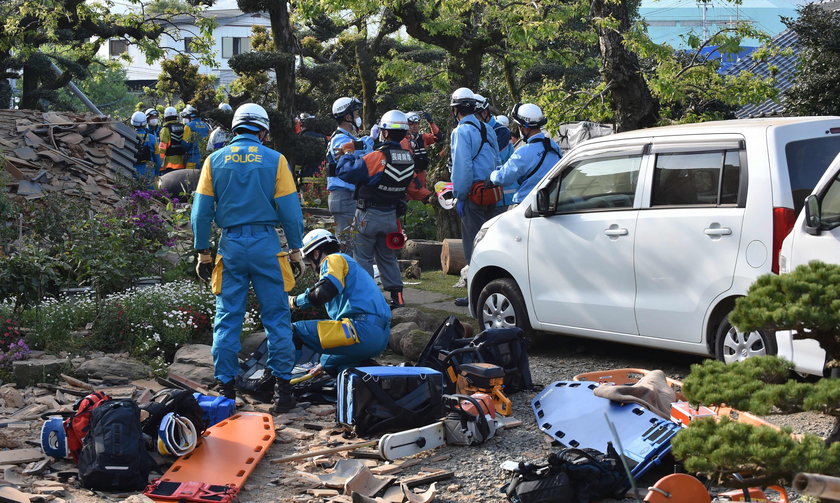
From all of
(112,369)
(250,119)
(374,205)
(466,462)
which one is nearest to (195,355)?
(112,369)

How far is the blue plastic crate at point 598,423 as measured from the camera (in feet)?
17.8

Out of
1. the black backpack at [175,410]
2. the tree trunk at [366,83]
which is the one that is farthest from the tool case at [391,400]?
the tree trunk at [366,83]

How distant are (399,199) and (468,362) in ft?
11.3

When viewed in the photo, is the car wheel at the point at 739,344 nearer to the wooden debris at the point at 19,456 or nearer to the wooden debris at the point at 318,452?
the wooden debris at the point at 318,452

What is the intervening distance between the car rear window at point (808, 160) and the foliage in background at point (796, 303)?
3.15 m

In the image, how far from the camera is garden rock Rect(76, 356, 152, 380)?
25.4ft

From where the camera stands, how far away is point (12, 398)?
23.2 feet

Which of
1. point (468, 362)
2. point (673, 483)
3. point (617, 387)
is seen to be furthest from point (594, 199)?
point (673, 483)

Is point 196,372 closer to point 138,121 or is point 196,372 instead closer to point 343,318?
point 343,318

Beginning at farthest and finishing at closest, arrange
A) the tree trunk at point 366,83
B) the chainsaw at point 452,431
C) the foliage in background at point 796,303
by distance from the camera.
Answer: the tree trunk at point 366,83 < the chainsaw at point 452,431 < the foliage in background at point 796,303

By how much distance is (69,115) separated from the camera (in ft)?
65.4

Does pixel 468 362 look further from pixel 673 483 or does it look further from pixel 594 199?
pixel 673 483

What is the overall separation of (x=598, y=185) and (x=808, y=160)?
1.75m

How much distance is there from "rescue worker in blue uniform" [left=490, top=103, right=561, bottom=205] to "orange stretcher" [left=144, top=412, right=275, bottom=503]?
438 centimetres
